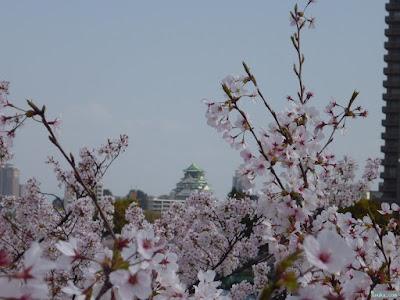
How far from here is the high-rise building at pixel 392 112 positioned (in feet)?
161

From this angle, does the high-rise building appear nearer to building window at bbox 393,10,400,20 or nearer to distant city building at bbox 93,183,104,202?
building window at bbox 393,10,400,20

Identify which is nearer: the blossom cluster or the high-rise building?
the blossom cluster

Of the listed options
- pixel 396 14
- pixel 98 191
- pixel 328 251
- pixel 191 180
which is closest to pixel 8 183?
pixel 98 191

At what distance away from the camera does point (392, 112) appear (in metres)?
49.9

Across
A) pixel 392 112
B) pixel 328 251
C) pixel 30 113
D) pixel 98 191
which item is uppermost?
pixel 98 191

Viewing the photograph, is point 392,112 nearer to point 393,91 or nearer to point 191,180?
point 393,91

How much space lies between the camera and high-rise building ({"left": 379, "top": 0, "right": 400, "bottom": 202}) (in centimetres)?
4894

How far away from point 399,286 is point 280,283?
54.2 inches

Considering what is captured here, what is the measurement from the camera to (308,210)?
114 inches

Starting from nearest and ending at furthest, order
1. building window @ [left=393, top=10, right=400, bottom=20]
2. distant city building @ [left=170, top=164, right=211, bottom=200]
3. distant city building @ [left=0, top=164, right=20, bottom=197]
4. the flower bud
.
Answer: the flower bud → building window @ [left=393, top=10, right=400, bottom=20] → distant city building @ [left=170, top=164, right=211, bottom=200] → distant city building @ [left=0, top=164, right=20, bottom=197]

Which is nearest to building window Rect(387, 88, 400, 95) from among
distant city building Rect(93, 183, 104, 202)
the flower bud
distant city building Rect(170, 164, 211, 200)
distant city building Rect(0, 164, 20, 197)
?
distant city building Rect(93, 183, 104, 202)

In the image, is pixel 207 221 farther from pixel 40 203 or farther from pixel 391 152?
pixel 391 152

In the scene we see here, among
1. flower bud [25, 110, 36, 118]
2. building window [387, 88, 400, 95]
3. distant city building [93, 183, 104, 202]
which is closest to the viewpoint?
flower bud [25, 110, 36, 118]

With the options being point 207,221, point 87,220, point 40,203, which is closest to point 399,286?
point 207,221
